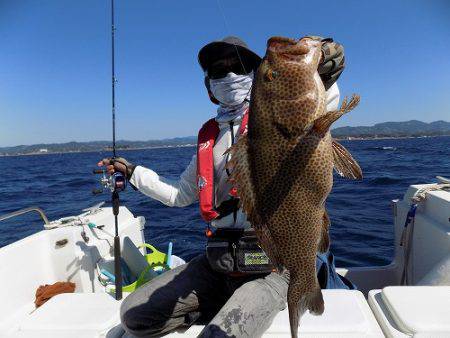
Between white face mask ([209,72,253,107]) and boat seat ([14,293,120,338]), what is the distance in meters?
2.23

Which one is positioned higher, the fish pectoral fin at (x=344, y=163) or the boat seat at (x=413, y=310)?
the fish pectoral fin at (x=344, y=163)

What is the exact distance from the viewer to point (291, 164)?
6.46ft

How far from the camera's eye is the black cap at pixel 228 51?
10.1ft

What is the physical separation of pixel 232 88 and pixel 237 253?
4.80ft

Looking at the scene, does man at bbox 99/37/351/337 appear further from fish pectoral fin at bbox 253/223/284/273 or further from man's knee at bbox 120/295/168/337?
fish pectoral fin at bbox 253/223/284/273

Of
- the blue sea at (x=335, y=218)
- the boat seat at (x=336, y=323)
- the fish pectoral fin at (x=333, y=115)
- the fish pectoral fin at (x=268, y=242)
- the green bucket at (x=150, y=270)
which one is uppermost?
the fish pectoral fin at (x=333, y=115)

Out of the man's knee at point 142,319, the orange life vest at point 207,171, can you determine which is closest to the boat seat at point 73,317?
the man's knee at point 142,319

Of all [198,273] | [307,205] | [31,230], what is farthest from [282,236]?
[31,230]

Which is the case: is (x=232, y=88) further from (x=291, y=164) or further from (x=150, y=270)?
(x=150, y=270)

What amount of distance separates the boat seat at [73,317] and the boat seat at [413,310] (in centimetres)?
226

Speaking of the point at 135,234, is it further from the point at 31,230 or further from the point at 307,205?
the point at 31,230

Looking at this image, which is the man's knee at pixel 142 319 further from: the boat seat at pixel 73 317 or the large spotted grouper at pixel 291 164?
the large spotted grouper at pixel 291 164

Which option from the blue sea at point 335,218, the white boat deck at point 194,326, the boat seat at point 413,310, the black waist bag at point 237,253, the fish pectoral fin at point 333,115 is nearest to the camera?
the fish pectoral fin at point 333,115

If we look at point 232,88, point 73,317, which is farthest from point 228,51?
point 73,317
